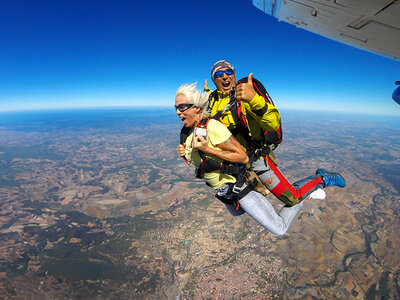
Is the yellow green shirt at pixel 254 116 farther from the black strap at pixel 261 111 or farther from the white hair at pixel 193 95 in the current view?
the white hair at pixel 193 95

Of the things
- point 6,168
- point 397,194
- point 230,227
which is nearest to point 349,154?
point 397,194

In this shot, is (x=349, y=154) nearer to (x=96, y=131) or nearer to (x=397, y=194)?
(x=397, y=194)

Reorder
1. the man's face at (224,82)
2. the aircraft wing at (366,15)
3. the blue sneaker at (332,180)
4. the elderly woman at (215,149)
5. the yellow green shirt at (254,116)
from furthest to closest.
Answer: the blue sneaker at (332,180)
the man's face at (224,82)
the elderly woman at (215,149)
the yellow green shirt at (254,116)
the aircraft wing at (366,15)

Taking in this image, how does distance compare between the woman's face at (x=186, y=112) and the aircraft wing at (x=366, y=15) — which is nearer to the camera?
the aircraft wing at (x=366, y=15)

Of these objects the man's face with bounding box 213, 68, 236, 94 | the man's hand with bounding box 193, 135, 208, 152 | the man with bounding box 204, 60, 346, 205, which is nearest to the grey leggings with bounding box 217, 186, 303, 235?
the man with bounding box 204, 60, 346, 205

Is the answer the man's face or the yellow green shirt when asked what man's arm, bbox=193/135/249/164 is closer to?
the yellow green shirt

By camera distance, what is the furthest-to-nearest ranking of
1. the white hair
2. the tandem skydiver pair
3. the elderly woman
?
the white hair, the elderly woman, the tandem skydiver pair

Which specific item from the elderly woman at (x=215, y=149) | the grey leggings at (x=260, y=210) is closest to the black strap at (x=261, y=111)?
the elderly woman at (x=215, y=149)
